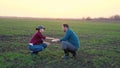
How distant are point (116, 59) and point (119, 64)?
1090 millimetres

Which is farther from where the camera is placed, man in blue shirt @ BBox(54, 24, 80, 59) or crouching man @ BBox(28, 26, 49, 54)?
crouching man @ BBox(28, 26, 49, 54)

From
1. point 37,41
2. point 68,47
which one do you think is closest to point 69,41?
point 68,47

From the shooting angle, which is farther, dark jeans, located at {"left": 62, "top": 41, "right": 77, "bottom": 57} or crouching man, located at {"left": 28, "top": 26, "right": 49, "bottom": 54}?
crouching man, located at {"left": 28, "top": 26, "right": 49, "bottom": 54}

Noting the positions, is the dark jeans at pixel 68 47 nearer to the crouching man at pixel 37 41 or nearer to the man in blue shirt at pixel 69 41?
the man in blue shirt at pixel 69 41

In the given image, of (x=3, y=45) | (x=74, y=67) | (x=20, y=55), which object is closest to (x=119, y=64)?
(x=74, y=67)

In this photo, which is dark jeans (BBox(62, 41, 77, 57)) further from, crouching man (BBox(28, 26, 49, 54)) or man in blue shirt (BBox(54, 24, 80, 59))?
crouching man (BBox(28, 26, 49, 54))

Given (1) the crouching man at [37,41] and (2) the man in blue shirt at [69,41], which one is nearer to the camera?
(2) the man in blue shirt at [69,41]

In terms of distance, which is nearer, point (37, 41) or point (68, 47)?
point (68, 47)

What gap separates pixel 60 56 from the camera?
1528 cm

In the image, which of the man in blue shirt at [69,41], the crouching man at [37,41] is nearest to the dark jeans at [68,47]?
the man in blue shirt at [69,41]

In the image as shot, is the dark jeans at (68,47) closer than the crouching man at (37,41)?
Yes

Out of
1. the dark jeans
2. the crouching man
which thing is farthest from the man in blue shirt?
the crouching man

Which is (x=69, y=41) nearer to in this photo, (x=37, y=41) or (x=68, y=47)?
(x=68, y=47)

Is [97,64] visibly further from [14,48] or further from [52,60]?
[14,48]
